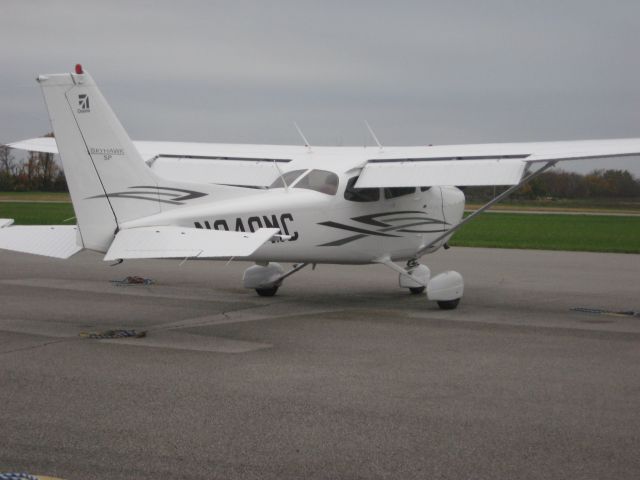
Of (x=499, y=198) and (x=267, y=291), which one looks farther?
(x=267, y=291)

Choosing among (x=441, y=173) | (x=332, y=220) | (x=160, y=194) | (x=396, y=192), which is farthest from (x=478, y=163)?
(x=160, y=194)

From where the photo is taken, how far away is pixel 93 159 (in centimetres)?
1018

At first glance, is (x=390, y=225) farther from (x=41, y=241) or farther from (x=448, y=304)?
(x=41, y=241)

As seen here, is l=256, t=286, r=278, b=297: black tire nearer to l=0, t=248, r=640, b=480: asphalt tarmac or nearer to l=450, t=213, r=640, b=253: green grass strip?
l=0, t=248, r=640, b=480: asphalt tarmac

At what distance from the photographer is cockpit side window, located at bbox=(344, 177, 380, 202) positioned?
12934 mm

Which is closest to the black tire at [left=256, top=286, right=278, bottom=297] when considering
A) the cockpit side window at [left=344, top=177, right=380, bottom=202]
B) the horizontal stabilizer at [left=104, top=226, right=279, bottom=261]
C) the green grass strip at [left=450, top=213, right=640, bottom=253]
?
the cockpit side window at [left=344, top=177, right=380, bottom=202]

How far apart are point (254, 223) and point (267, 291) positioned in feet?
9.75

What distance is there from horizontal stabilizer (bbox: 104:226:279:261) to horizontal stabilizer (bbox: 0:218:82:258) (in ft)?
1.99

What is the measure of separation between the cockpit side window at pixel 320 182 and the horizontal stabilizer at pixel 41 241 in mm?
3521

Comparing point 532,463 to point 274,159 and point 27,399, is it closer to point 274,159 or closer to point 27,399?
point 27,399

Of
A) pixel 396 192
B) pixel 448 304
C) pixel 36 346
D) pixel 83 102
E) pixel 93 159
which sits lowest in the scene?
pixel 448 304

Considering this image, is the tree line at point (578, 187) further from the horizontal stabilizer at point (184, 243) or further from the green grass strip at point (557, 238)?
the horizontal stabilizer at point (184, 243)

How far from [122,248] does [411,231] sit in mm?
5436

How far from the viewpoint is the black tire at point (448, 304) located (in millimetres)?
12750
